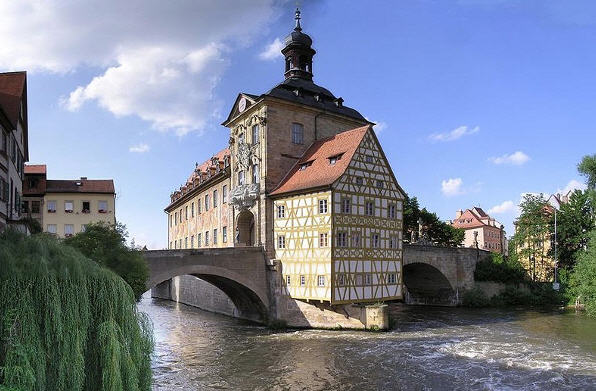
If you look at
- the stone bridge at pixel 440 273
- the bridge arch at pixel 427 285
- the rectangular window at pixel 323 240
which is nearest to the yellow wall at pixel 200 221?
the rectangular window at pixel 323 240

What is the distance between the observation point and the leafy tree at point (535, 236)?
44719 mm

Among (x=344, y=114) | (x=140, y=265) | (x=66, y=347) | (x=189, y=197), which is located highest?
(x=344, y=114)

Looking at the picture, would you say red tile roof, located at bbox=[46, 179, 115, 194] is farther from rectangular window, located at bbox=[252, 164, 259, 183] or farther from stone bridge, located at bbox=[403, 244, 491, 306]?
stone bridge, located at bbox=[403, 244, 491, 306]

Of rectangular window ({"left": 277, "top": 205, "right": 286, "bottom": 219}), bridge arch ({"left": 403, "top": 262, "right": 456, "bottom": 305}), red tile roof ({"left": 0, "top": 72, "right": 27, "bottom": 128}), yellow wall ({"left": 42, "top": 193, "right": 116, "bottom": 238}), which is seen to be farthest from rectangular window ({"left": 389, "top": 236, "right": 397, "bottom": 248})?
yellow wall ({"left": 42, "top": 193, "right": 116, "bottom": 238})

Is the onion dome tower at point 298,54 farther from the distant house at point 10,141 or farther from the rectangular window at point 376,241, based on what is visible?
the distant house at point 10,141

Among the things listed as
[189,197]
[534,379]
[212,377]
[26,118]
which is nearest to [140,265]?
[212,377]

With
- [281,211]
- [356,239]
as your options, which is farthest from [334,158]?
[356,239]

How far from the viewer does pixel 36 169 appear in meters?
41.5

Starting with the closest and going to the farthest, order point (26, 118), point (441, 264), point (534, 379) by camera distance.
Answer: point (534, 379)
point (26, 118)
point (441, 264)

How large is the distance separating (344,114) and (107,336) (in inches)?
984

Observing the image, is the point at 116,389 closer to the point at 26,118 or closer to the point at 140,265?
the point at 140,265

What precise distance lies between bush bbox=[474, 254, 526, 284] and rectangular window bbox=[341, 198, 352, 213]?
19110mm

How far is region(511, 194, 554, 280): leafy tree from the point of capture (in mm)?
44719

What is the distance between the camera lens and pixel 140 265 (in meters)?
17.8
